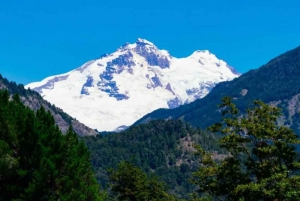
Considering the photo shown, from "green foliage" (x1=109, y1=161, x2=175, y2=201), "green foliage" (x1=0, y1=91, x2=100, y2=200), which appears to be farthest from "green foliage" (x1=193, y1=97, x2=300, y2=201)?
"green foliage" (x1=109, y1=161, x2=175, y2=201)

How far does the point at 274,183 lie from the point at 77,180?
20.9m

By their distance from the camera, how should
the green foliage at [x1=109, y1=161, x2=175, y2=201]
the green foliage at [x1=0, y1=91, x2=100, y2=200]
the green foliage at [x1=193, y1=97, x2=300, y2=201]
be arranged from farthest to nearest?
the green foliage at [x1=109, y1=161, x2=175, y2=201] → the green foliage at [x1=0, y1=91, x2=100, y2=200] → the green foliage at [x1=193, y1=97, x2=300, y2=201]

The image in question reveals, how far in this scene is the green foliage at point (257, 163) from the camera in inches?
1585

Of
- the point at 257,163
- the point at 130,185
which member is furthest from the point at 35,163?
the point at 130,185

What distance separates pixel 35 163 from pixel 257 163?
71.2ft

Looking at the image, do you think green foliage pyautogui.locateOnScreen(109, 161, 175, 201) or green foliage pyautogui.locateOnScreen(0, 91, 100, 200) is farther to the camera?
green foliage pyautogui.locateOnScreen(109, 161, 175, 201)

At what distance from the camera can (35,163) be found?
4806 cm

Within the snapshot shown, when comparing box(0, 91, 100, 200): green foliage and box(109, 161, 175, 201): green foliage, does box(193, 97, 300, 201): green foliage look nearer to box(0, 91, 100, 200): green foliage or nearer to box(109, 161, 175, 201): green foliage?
box(0, 91, 100, 200): green foliage

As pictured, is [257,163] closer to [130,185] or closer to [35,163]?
[35,163]

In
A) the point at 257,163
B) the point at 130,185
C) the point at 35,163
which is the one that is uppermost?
the point at 130,185

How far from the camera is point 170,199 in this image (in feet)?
175

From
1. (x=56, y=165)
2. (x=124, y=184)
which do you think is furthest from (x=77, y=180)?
(x=124, y=184)

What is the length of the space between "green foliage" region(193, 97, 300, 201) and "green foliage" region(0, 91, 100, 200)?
13.2 metres

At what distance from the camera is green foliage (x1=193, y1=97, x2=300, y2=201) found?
1585 inches
